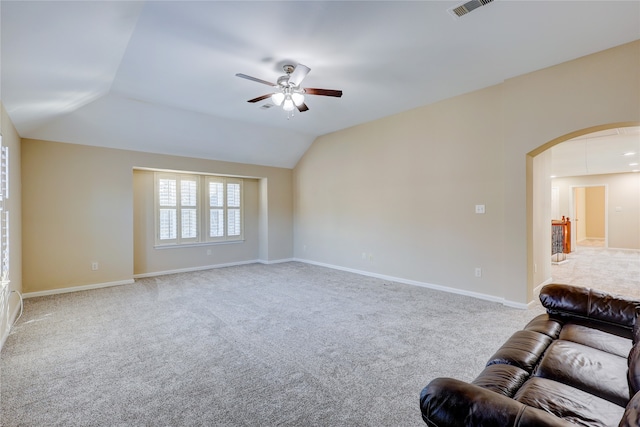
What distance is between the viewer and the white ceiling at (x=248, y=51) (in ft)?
7.95

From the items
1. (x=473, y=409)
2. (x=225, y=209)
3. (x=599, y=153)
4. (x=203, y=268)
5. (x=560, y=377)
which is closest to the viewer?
(x=473, y=409)

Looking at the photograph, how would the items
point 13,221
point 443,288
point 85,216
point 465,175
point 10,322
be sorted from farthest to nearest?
point 85,216
point 443,288
point 465,175
point 13,221
point 10,322

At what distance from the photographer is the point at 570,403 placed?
1289 millimetres

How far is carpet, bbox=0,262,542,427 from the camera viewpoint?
199 cm

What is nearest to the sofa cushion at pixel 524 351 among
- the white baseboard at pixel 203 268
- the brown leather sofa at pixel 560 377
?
the brown leather sofa at pixel 560 377

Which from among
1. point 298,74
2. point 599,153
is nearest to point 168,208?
point 298,74

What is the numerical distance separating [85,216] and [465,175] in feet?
20.3

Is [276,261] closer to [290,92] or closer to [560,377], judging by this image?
[290,92]

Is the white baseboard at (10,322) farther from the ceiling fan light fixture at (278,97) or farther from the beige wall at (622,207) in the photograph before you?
the beige wall at (622,207)

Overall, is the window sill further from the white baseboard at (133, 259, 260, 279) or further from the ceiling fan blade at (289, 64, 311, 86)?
the ceiling fan blade at (289, 64, 311, 86)

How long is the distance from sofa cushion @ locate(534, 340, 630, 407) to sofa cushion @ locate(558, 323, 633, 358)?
0.08 m

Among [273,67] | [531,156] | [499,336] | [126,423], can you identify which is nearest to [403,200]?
[531,156]

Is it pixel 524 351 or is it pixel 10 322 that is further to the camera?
pixel 10 322

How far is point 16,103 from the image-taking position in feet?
10.7
